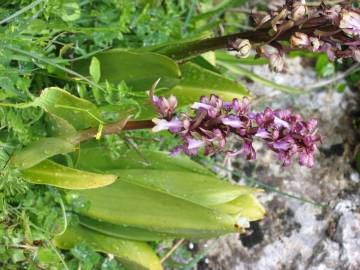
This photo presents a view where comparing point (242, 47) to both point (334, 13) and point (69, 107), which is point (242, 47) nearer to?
point (334, 13)

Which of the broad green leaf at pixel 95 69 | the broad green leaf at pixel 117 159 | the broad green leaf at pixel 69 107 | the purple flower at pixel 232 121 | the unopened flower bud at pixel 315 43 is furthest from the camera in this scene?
the broad green leaf at pixel 117 159

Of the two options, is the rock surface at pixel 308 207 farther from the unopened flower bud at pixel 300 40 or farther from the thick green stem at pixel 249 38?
the unopened flower bud at pixel 300 40

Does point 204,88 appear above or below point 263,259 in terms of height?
above

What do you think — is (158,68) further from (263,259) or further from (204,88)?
(263,259)

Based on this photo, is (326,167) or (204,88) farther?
(326,167)

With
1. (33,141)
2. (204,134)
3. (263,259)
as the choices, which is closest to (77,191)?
(33,141)

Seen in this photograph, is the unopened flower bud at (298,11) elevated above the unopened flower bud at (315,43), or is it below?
above

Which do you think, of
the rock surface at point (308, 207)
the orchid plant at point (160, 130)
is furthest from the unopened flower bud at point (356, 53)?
the rock surface at point (308, 207)
